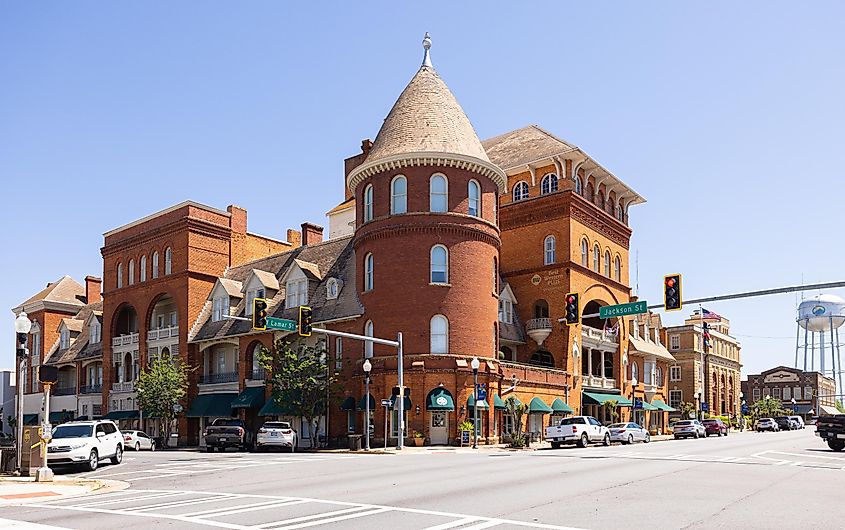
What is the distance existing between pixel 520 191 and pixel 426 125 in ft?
46.4

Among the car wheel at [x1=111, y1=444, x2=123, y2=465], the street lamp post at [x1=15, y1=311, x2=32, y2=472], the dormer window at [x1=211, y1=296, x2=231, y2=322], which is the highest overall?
the dormer window at [x1=211, y1=296, x2=231, y2=322]

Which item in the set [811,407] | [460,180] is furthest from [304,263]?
[811,407]

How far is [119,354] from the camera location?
2562 inches

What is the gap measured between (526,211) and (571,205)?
3515mm

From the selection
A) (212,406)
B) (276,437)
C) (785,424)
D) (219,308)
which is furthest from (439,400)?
(785,424)

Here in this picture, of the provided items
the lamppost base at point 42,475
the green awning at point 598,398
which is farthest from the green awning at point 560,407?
the lamppost base at point 42,475

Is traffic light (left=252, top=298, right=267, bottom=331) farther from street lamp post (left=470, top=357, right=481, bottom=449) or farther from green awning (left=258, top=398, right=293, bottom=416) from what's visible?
green awning (left=258, top=398, right=293, bottom=416)

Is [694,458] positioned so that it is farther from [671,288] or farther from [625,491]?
[625,491]

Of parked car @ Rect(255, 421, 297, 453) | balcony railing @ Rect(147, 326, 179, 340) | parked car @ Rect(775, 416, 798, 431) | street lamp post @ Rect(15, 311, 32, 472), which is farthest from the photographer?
parked car @ Rect(775, 416, 798, 431)

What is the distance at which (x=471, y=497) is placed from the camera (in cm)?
1673

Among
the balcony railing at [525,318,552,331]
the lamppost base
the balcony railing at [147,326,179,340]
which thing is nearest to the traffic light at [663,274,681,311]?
the lamppost base

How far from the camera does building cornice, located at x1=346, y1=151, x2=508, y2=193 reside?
4606 cm

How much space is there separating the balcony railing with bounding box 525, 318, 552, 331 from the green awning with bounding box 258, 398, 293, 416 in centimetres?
1676

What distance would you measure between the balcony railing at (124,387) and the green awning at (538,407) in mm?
28899
